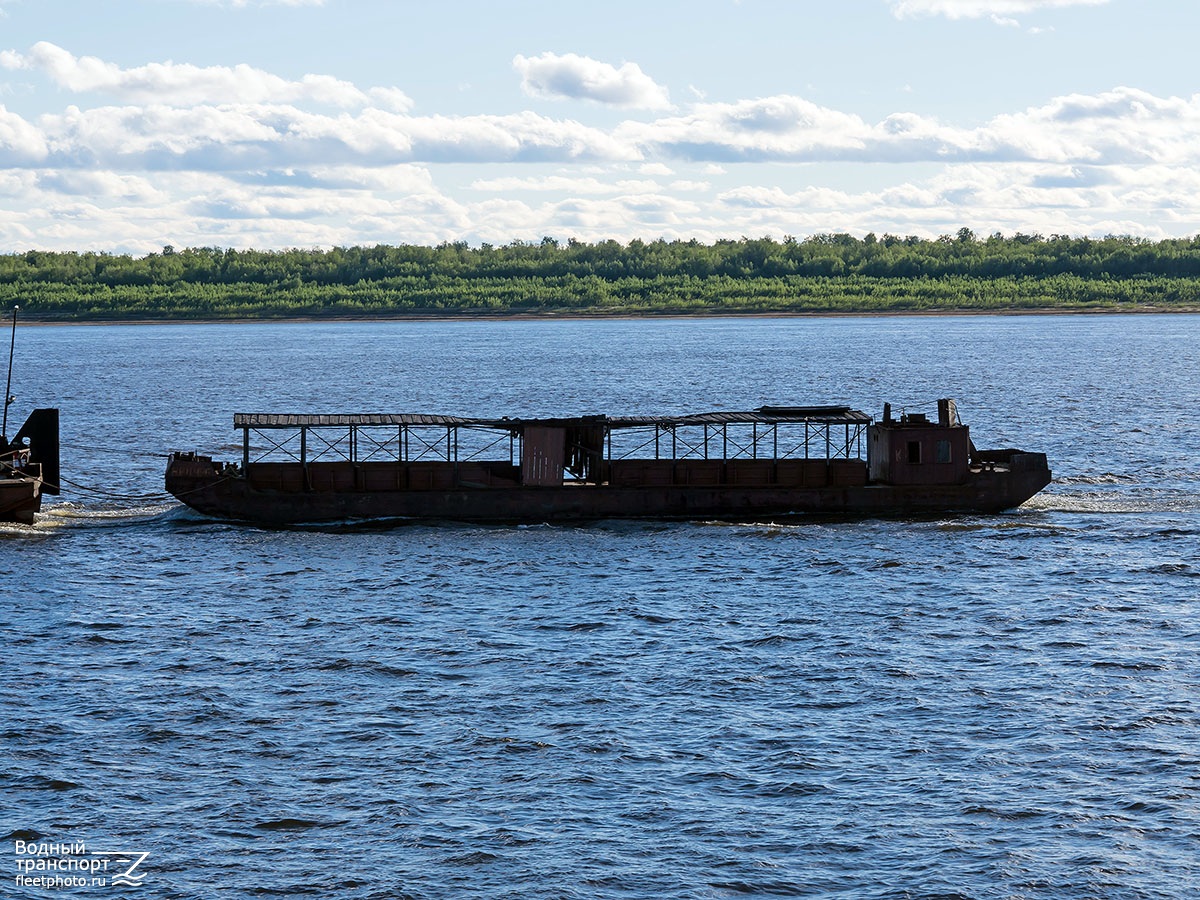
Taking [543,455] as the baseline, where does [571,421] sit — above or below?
above

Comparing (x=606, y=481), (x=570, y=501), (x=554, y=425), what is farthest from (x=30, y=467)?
(x=606, y=481)

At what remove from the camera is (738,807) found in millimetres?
33719

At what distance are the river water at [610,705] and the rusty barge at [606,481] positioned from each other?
4.47 feet

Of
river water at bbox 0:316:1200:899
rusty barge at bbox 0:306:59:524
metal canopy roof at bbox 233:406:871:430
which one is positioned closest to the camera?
river water at bbox 0:316:1200:899

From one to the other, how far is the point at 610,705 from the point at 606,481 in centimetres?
3037

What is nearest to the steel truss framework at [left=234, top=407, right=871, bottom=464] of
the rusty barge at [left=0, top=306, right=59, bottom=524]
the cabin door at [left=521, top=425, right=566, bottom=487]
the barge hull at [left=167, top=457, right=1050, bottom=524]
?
the cabin door at [left=521, top=425, right=566, bottom=487]

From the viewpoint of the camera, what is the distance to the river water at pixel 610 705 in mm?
31219

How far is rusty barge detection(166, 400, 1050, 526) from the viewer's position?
68.1 meters

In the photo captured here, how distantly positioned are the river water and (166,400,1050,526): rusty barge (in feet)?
4.47

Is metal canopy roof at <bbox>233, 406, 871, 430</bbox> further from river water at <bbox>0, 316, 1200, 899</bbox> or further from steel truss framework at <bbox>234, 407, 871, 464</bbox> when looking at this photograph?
river water at <bbox>0, 316, 1200, 899</bbox>

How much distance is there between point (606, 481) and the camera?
232 feet

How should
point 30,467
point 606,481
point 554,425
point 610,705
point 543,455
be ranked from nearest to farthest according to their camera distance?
1. point 610,705
2. point 30,467
3. point 543,455
4. point 554,425
5. point 606,481

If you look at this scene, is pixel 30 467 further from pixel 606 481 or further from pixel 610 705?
pixel 610 705

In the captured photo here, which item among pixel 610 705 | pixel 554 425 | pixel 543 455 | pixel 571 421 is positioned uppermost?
pixel 571 421
